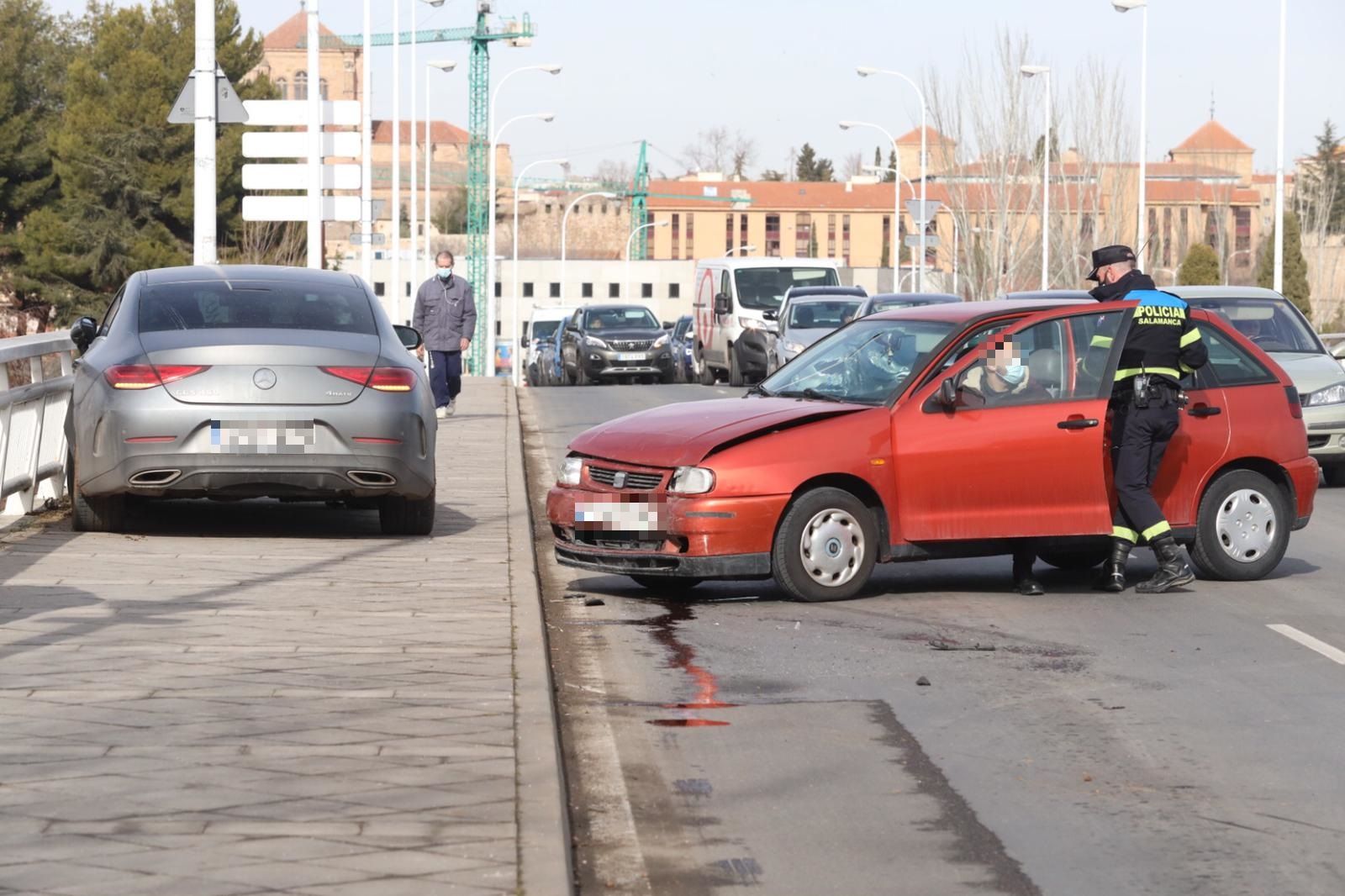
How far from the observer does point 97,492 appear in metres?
10.8

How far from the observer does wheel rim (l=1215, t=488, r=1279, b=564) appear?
10555 millimetres

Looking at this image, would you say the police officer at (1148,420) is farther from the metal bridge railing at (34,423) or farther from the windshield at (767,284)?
the windshield at (767,284)

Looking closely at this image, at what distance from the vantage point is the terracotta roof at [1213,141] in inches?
6398

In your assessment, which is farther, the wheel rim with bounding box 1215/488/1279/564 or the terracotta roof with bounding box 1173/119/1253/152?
the terracotta roof with bounding box 1173/119/1253/152

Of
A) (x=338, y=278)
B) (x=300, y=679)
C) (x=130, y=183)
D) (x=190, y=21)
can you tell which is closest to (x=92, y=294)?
(x=130, y=183)

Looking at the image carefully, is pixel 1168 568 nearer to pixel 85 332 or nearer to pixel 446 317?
pixel 85 332

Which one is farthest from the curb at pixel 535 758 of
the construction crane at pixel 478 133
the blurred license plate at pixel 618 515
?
the construction crane at pixel 478 133

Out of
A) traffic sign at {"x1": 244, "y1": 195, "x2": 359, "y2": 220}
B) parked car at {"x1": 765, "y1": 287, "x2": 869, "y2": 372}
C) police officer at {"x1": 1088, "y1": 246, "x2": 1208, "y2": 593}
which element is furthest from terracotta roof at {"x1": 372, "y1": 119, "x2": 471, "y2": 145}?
police officer at {"x1": 1088, "y1": 246, "x2": 1208, "y2": 593}

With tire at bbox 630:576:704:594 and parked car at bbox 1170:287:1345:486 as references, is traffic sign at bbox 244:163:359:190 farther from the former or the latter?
tire at bbox 630:576:704:594

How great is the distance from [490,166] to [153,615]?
6189 centimetres

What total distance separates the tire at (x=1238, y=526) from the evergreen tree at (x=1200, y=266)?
6382 cm

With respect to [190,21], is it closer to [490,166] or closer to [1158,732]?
[490,166]

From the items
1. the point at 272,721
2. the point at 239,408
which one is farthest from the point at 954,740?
the point at 239,408

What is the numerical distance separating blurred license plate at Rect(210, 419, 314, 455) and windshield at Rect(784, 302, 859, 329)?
19.8 metres
